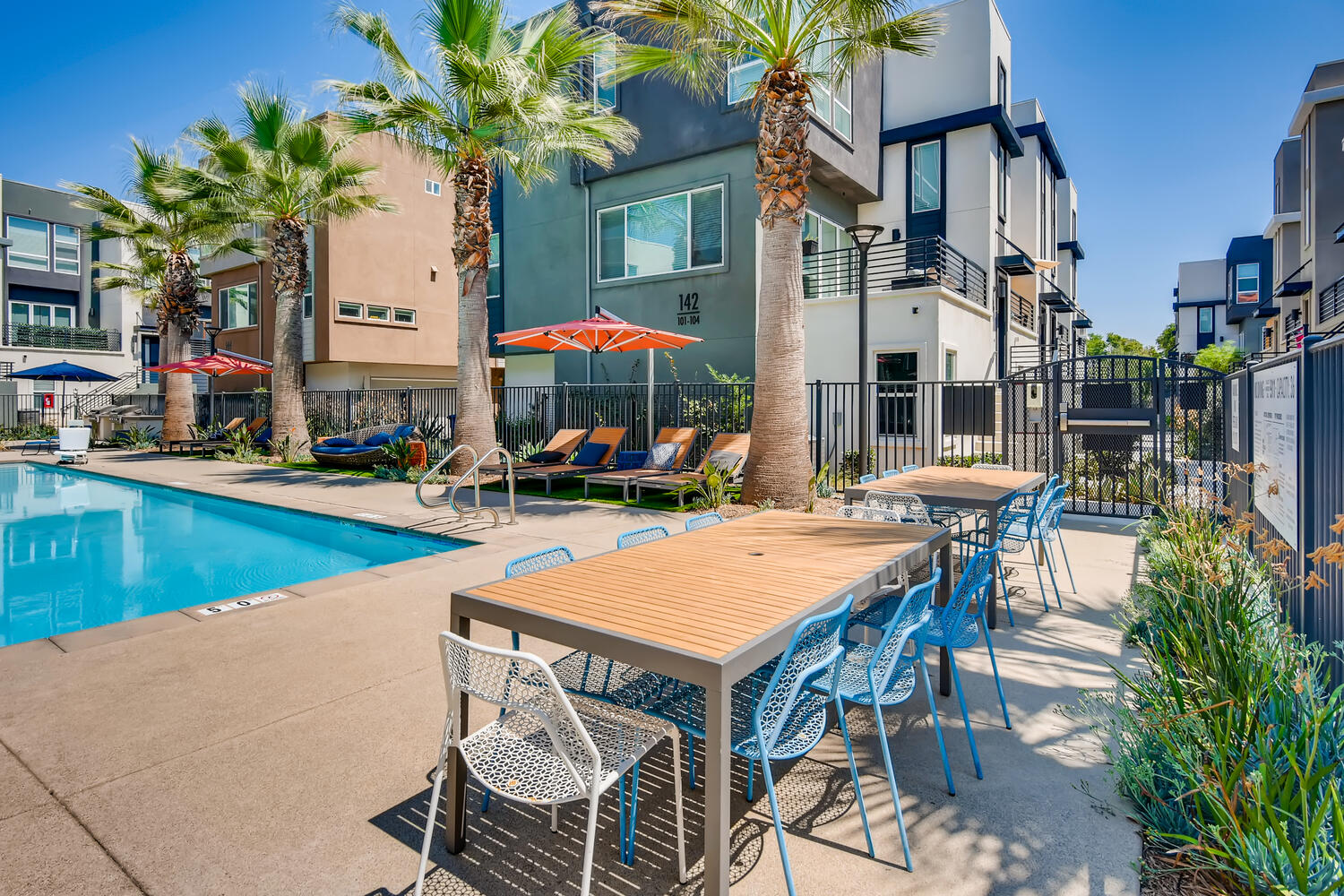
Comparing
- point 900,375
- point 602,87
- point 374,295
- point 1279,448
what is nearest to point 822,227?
point 900,375

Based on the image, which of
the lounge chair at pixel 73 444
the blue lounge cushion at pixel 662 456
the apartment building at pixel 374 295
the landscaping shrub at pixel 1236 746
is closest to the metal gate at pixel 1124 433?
the blue lounge cushion at pixel 662 456

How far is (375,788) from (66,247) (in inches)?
1683

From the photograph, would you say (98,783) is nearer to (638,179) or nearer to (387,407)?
(638,179)

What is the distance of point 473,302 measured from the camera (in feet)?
42.6

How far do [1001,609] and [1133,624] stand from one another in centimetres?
108

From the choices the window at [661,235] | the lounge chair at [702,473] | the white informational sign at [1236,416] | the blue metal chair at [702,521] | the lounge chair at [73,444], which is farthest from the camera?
the lounge chair at [73,444]

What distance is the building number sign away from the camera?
15875 mm

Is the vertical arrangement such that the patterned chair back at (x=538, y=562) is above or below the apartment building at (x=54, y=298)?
below

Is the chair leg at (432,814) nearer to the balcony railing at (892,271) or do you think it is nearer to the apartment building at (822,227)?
the apartment building at (822,227)

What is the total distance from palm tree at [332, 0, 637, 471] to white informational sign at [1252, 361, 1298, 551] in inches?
434

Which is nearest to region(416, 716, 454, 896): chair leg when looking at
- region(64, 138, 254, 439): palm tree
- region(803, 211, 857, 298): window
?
region(803, 211, 857, 298): window

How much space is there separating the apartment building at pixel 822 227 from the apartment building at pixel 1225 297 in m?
25.7

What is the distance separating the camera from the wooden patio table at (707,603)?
207 centimetres

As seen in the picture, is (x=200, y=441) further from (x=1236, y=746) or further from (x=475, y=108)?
(x=1236, y=746)
